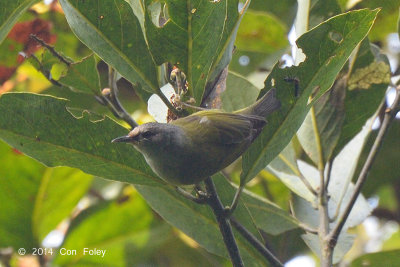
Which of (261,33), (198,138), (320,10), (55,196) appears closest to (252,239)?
(198,138)

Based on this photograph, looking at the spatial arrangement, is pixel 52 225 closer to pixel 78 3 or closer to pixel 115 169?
pixel 115 169

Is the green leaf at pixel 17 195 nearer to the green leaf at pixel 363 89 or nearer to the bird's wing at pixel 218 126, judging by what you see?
the bird's wing at pixel 218 126

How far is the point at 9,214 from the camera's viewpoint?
9.24 ft

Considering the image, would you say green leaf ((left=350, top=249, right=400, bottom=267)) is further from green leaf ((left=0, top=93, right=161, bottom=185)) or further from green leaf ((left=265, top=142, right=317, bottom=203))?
green leaf ((left=0, top=93, right=161, bottom=185))

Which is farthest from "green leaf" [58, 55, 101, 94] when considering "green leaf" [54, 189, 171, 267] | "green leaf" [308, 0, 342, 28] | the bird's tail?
"green leaf" [54, 189, 171, 267]

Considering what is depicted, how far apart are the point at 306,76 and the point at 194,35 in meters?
0.35

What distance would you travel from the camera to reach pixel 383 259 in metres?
2.33

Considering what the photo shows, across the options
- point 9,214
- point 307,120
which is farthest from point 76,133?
point 9,214

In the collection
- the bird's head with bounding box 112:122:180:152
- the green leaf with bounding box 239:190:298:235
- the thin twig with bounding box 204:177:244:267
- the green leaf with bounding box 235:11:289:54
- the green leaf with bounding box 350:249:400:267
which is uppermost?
the green leaf with bounding box 235:11:289:54

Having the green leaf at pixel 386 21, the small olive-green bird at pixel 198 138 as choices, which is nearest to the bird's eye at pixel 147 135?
the small olive-green bird at pixel 198 138

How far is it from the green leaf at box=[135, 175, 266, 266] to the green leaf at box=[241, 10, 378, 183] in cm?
33

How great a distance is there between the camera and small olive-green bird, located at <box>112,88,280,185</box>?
65.7 inches

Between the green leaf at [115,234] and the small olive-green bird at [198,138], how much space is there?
135cm

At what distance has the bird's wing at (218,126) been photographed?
5.72 feet
